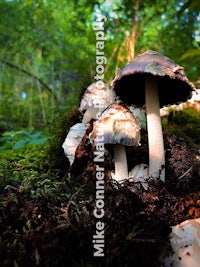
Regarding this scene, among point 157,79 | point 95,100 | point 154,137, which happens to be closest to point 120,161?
point 154,137

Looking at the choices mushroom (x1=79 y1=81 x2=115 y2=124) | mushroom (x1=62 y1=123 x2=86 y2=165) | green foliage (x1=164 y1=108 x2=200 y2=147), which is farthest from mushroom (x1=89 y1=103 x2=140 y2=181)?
green foliage (x1=164 y1=108 x2=200 y2=147)

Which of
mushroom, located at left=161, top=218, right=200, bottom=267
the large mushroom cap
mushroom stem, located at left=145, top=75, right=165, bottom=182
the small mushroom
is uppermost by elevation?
the large mushroom cap

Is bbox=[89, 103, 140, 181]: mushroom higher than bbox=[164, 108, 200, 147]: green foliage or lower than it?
lower

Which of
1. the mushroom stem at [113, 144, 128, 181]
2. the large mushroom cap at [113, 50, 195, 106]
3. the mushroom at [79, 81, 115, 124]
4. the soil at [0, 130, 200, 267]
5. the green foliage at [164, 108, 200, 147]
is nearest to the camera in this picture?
the soil at [0, 130, 200, 267]

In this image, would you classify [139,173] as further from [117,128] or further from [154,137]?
[117,128]

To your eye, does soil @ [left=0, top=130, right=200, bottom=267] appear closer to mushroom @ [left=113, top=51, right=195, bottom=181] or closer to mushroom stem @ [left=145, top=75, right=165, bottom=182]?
mushroom stem @ [left=145, top=75, right=165, bottom=182]

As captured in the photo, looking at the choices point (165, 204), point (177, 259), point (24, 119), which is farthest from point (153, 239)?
point (24, 119)

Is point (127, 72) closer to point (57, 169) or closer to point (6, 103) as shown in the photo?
point (57, 169)
